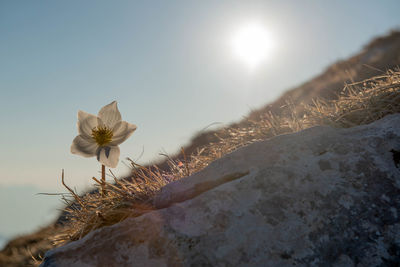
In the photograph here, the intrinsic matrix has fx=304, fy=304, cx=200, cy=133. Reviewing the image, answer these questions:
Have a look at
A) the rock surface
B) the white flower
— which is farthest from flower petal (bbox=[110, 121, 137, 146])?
the rock surface

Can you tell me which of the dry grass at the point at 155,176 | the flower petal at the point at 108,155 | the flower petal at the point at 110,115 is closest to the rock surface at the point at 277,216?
the dry grass at the point at 155,176

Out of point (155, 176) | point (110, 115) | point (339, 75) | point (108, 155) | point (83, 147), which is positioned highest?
point (110, 115)

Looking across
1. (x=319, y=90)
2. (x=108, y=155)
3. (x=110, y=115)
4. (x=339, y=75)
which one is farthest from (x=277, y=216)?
(x=339, y=75)

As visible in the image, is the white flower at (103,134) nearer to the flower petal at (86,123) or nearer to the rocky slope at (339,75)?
the flower petal at (86,123)

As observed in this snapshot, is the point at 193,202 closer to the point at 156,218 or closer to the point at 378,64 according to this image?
the point at 156,218

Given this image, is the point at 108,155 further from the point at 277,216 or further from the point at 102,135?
the point at 277,216

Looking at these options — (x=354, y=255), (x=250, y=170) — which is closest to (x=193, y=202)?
(x=250, y=170)
